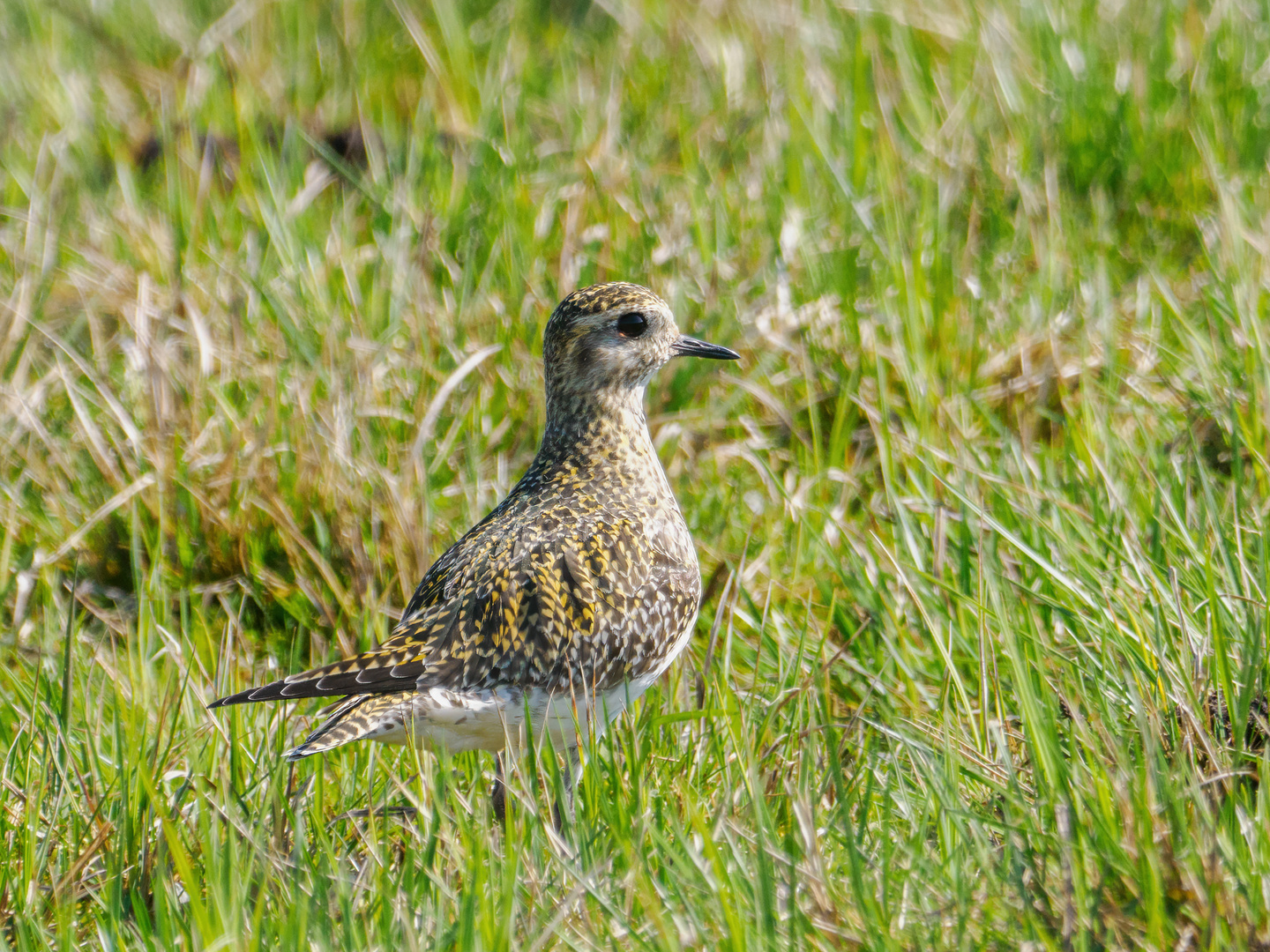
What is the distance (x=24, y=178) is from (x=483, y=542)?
4.41 metres

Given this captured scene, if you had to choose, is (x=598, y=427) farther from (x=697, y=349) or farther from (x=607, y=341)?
(x=697, y=349)

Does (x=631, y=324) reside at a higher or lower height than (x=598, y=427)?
higher

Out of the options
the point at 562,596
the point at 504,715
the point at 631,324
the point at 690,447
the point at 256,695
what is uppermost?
the point at 631,324

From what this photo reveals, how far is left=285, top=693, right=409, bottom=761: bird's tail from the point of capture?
3.96 m

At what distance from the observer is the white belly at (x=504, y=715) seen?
4.22m

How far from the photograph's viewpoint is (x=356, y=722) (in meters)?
4.07

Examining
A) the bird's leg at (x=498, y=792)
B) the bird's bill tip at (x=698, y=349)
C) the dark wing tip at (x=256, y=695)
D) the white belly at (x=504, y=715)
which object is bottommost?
the bird's leg at (x=498, y=792)

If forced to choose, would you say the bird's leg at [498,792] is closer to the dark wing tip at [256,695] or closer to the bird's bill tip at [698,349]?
the dark wing tip at [256,695]

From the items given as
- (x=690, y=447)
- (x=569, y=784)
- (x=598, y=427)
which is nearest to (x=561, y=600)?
(x=569, y=784)

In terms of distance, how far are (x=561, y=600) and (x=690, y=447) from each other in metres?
1.88

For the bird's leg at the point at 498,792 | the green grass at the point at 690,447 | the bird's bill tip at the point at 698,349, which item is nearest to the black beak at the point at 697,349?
the bird's bill tip at the point at 698,349

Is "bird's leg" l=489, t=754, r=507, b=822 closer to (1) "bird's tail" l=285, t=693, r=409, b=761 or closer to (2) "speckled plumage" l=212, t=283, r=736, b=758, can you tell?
(2) "speckled plumage" l=212, t=283, r=736, b=758

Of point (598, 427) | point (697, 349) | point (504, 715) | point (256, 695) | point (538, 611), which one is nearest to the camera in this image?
point (256, 695)

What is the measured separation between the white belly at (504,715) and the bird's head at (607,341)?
1046 millimetres
